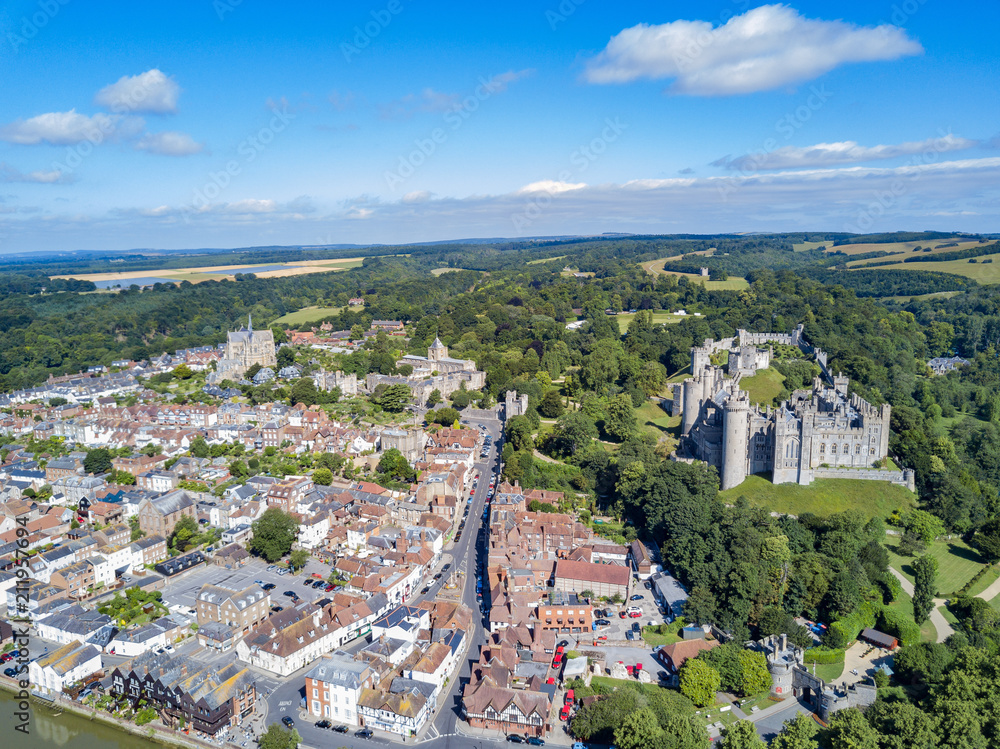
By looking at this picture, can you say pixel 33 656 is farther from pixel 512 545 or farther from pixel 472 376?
pixel 472 376

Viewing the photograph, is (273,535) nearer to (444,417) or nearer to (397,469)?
(397,469)

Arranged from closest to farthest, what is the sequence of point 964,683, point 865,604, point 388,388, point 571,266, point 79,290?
1. point 964,683
2. point 865,604
3. point 388,388
4. point 79,290
5. point 571,266

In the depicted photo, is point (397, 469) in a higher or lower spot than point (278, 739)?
higher

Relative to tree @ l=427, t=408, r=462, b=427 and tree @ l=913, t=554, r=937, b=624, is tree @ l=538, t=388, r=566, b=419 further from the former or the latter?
tree @ l=913, t=554, r=937, b=624

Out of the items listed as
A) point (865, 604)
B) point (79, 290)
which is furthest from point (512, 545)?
point (79, 290)

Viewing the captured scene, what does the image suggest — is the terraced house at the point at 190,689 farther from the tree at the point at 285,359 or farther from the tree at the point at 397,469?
the tree at the point at 285,359

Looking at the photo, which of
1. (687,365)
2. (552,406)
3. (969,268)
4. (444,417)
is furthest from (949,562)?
(969,268)
